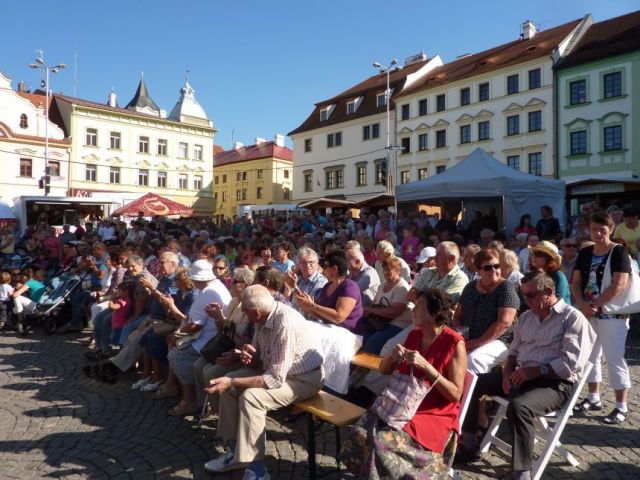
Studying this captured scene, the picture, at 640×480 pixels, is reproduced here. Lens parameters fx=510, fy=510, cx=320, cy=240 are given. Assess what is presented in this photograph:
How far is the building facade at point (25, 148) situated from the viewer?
1444 inches

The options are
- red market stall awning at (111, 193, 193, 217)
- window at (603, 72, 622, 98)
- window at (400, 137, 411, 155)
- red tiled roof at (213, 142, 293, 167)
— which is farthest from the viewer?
red tiled roof at (213, 142, 293, 167)

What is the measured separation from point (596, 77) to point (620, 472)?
30.9 meters

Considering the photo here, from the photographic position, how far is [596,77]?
29.1 meters

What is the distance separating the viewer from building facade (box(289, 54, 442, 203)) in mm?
40281

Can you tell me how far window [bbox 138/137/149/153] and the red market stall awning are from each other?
2671 centimetres

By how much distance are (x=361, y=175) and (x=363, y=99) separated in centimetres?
657

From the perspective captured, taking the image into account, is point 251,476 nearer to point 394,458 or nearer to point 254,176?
point 394,458

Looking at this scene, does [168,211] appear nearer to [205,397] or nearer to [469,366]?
[205,397]

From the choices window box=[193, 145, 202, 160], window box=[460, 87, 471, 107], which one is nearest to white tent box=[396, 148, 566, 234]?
window box=[460, 87, 471, 107]

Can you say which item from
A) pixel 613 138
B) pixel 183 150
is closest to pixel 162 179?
pixel 183 150

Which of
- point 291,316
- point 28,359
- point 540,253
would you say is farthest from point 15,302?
point 540,253

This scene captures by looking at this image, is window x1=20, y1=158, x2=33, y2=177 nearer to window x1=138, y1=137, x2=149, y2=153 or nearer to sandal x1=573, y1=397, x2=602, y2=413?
window x1=138, y1=137, x2=149, y2=153

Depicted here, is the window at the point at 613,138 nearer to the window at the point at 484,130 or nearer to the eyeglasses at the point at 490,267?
the window at the point at 484,130

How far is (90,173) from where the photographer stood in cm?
4131
